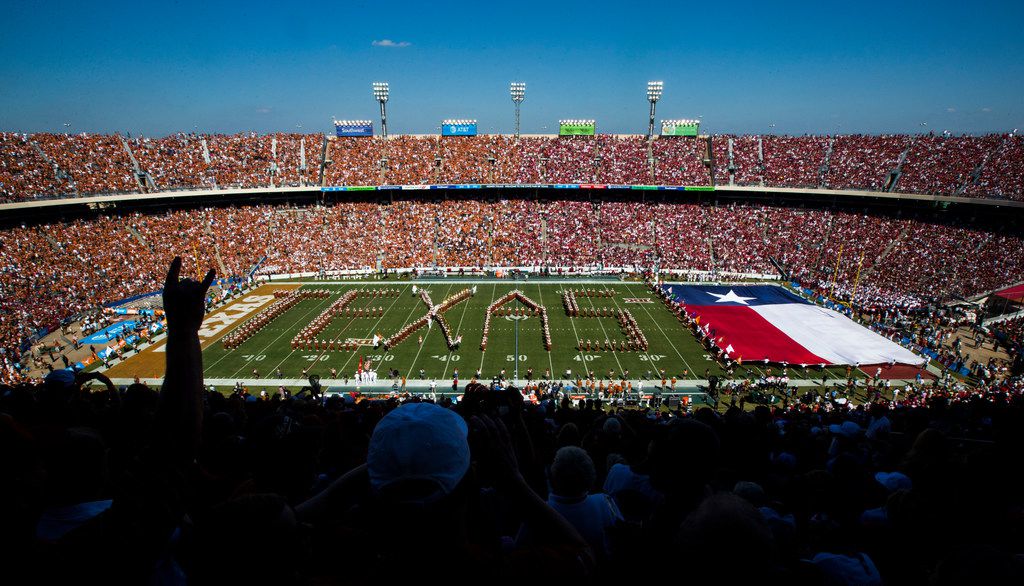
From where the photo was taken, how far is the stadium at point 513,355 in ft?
6.37

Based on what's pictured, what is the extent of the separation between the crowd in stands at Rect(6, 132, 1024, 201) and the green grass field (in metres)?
21.8

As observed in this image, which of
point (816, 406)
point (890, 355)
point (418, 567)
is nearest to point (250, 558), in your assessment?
point (418, 567)

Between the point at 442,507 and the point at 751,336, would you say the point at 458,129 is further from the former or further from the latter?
the point at 442,507

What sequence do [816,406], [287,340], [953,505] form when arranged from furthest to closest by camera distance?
[287,340] → [816,406] → [953,505]

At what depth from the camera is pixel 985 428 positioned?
9266 mm

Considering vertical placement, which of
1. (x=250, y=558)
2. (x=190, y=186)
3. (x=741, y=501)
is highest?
(x=190, y=186)

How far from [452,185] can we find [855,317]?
35.8 meters

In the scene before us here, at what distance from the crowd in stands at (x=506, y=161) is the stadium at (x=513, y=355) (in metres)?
0.34

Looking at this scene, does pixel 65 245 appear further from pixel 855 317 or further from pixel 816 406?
pixel 855 317

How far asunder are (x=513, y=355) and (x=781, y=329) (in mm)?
15909

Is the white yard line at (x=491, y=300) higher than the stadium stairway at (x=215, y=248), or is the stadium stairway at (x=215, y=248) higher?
the stadium stairway at (x=215, y=248)

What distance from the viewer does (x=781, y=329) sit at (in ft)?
94.5

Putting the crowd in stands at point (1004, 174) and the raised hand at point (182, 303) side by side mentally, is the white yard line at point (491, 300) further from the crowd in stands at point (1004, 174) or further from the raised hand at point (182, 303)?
the crowd in stands at point (1004, 174)

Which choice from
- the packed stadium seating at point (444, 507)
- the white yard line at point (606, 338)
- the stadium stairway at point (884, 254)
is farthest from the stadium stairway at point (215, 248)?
the stadium stairway at point (884, 254)
